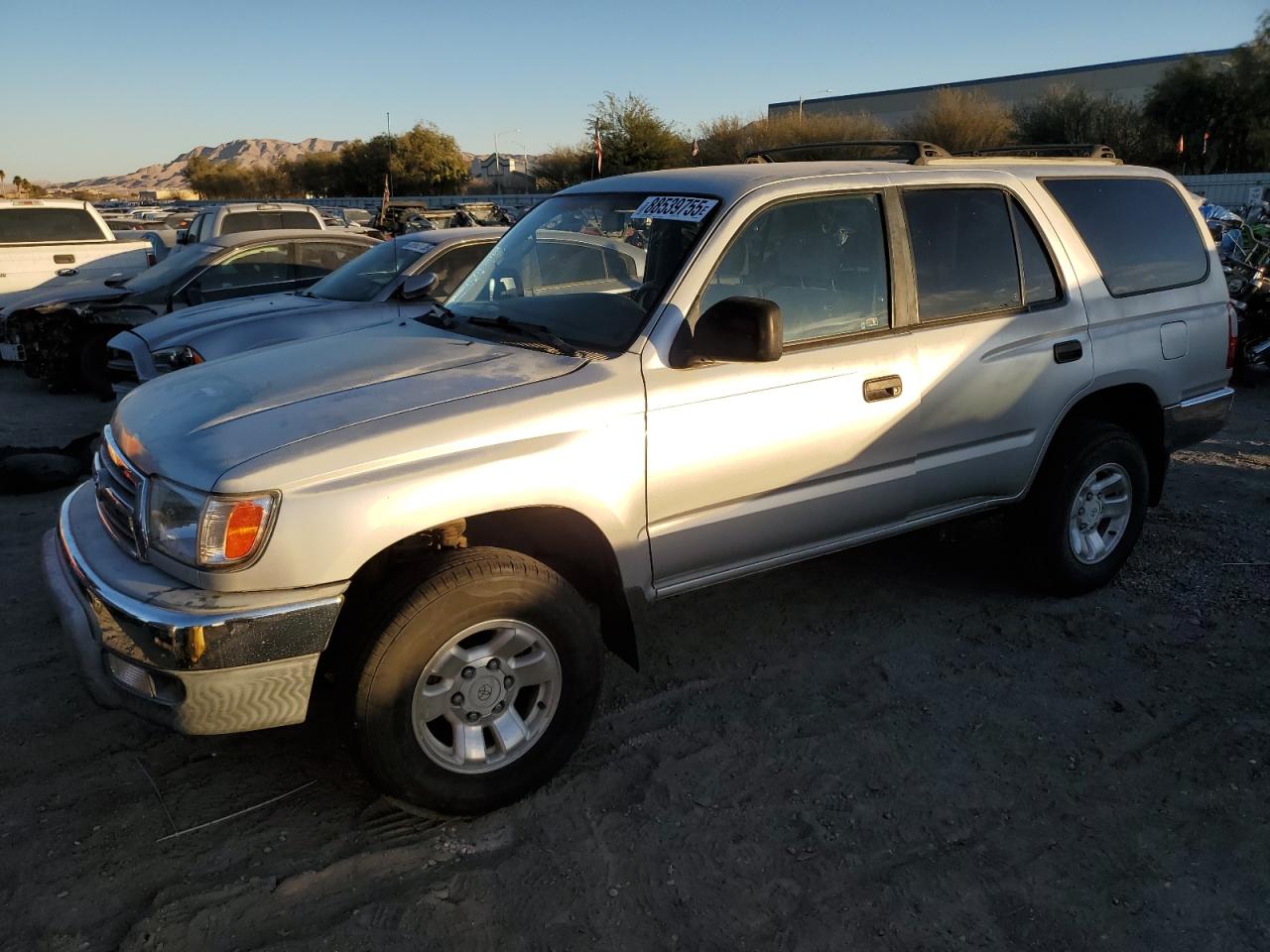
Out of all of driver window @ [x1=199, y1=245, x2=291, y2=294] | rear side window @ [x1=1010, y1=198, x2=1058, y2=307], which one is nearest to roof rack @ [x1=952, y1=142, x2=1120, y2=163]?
rear side window @ [x1=1010, y1=198, x2=1058, y2=307]

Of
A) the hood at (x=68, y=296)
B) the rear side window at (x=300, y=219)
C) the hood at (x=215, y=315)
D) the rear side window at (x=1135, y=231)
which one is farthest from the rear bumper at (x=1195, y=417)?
the rear side window at (x=300, y=219)

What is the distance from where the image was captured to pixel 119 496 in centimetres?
300

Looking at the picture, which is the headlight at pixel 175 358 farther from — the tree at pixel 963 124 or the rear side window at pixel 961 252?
the tree at pixel 963 124

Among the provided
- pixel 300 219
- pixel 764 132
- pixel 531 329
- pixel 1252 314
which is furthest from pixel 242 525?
pixel 764 132

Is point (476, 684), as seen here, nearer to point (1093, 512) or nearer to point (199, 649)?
point (199, 649)

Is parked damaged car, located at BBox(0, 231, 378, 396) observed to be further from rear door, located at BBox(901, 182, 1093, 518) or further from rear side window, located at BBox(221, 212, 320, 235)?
rear door, located at BBox(901, 182, 1093, 518)

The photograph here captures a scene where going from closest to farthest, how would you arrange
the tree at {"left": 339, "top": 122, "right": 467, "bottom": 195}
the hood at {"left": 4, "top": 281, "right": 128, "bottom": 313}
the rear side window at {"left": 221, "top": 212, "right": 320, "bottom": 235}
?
the hood at {"left": 4, "top": 281, "right": 128, "bottom": 313}
the rear side window at {"left": 221, "top": 212, "right": 320, "bottom": 235}
the tree at {"left": 339, "top": 122, "right": 467, "bottom": 195}

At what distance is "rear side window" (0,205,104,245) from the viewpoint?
1163 cm

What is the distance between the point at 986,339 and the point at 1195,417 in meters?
1.53

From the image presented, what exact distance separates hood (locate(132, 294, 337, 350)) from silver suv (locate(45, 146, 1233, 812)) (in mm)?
3424

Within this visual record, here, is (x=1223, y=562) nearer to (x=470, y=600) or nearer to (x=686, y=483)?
(x=686, y=483)

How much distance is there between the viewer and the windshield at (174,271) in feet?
30.8

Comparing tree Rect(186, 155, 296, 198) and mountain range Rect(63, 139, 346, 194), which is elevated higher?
mountain range Rect(63, 139, 346, 194)

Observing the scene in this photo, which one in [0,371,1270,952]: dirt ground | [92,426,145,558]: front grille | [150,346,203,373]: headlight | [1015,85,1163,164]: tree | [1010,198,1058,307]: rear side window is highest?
[1015,85,1163,164]: tree
